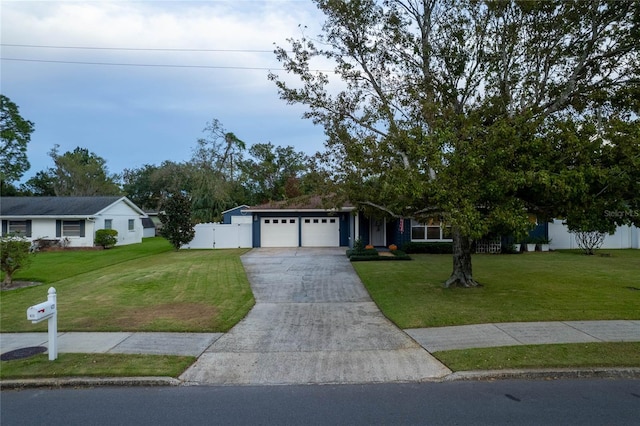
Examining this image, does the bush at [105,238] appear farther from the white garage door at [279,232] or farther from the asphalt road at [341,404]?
the asphalt road at [341,404]

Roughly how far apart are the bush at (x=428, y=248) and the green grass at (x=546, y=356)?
15.4 m

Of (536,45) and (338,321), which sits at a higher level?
(536,45)

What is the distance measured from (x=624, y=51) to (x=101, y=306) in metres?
14.2

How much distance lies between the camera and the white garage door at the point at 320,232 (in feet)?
84.9

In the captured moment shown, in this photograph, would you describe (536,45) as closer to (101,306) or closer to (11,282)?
(101,306)

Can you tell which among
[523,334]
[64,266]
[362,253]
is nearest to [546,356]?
[523,334]

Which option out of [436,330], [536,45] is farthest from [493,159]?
[536,45]

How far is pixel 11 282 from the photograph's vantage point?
12.9 metres

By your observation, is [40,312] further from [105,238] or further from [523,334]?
[105,238]

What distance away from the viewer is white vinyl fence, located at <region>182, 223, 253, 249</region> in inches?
1040

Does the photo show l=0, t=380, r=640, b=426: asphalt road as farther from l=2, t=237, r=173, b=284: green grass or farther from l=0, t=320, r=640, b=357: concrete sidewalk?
l=2, t=237, r=173, b=284: green grass

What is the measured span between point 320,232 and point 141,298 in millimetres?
16066

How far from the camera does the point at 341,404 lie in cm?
462

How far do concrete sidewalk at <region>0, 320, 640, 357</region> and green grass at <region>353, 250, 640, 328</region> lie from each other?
17.9 inches
